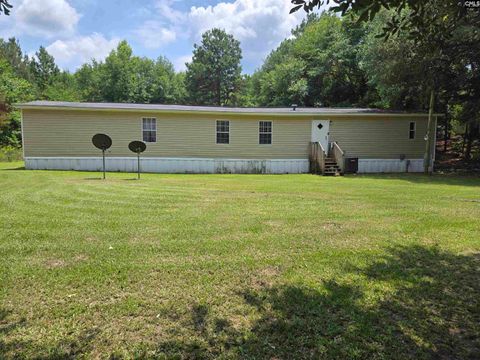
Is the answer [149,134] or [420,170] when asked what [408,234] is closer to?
[149,134]

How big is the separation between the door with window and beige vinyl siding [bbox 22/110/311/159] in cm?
29

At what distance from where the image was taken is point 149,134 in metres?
14.5

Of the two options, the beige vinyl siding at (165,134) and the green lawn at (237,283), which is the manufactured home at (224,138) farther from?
the green lawn at (237,283)

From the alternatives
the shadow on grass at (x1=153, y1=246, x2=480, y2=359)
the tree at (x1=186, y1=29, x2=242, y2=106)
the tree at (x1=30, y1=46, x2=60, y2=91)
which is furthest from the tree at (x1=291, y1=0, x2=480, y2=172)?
the tree at (x1=30, y1=46, x2=60, y2=91)

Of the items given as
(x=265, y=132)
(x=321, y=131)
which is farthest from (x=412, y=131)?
(x=265, y=132)

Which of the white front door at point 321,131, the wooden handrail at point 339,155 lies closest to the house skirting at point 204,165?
the white front door at point 321,131

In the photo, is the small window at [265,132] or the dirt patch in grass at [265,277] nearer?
the dirt patch in grass at [265,277]

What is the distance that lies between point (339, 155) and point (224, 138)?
515 cm

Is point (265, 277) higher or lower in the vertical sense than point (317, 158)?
lower

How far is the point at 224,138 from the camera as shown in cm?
1500

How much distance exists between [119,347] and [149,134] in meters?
13.1

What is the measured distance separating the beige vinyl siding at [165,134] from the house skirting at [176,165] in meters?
0.22

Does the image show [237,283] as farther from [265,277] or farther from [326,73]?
[326,73]

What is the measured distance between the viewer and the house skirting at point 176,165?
1395 cm
